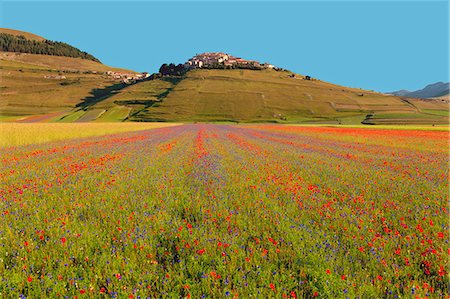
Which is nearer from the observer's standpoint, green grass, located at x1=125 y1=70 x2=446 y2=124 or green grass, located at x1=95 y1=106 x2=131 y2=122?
green grass, located at x1=95 y1=106 x2=131 y2=122

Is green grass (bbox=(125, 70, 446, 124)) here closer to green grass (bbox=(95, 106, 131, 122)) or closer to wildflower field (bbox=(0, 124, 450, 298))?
green grass (bbox=(95, 106, 131, 122))

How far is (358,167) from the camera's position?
42.0 ft

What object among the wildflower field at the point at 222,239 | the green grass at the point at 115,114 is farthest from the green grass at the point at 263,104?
the wildflower field at the point at 222,239

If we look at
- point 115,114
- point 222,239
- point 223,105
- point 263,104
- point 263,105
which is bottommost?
point 222,239

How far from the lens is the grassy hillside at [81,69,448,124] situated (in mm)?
136375

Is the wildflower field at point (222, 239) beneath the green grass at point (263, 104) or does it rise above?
beneath

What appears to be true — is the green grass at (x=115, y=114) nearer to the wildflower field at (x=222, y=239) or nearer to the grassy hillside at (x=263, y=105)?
the grassy hillside at (x=263, y=105)

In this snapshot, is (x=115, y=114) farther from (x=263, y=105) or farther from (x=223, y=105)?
(x=263, y=105)

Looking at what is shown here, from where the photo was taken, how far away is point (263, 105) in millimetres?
156750

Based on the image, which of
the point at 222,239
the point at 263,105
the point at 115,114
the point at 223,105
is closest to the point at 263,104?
the point at 263,105

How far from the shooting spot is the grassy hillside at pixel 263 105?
5369 inches

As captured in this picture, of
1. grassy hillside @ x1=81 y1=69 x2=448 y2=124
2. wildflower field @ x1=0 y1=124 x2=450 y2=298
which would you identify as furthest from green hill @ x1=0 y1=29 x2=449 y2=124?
wildflower field @ x1=0 y1=124 x2=450 y2=298

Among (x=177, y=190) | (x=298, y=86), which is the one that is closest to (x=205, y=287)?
(x=177, y=190)

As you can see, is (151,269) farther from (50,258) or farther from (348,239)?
(348,239)
